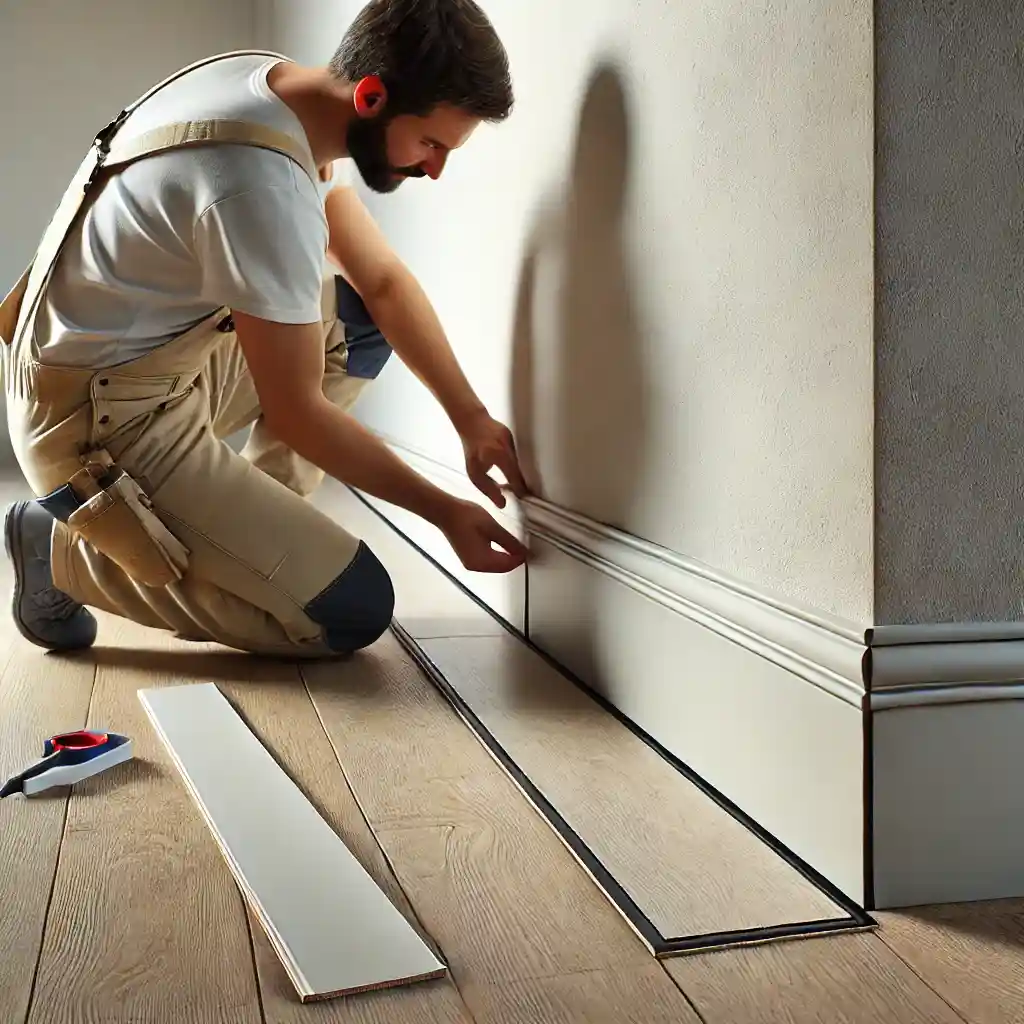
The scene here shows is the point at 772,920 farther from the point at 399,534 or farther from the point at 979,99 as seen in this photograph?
the point at 399,534

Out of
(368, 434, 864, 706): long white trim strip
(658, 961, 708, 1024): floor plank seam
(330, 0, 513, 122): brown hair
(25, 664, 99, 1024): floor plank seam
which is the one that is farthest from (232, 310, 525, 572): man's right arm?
(658, 961, 708, 1024): floor plank seam

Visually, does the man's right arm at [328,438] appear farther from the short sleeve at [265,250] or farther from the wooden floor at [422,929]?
the wooden floor at [422,929]

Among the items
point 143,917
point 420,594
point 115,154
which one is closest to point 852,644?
point 143,917

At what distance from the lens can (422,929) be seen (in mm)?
896

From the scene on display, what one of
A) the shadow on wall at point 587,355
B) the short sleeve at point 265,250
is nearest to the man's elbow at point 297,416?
the short sleeve at point 265,250

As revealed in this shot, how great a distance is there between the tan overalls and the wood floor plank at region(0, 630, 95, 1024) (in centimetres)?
14

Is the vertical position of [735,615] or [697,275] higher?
[697,275]

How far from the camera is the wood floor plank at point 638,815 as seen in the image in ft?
3.05

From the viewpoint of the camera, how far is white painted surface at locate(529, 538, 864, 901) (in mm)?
947

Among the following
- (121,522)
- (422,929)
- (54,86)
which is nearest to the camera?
(422,929)

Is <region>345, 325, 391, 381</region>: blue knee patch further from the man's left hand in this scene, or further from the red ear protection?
the red ear protection

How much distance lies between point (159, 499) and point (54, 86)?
3708 mm

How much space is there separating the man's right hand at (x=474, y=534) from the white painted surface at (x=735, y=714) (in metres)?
0.09

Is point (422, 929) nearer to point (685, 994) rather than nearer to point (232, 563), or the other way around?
point (685, 994)
